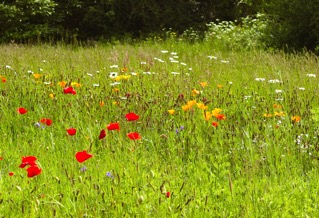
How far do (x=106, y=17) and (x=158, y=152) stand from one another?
11.5 metres

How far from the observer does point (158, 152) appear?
3082 millimetres

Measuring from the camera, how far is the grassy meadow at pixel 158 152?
7.22ft

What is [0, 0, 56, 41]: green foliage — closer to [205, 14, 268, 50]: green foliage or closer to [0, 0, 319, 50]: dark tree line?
[0, 0, 319, 50]: dark tree line

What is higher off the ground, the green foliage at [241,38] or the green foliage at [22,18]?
the green foliage at [22,18]

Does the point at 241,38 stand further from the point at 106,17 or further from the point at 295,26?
the point at 106,17

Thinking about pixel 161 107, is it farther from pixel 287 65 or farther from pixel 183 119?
pixel 287 65

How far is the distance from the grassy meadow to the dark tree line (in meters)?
7.36

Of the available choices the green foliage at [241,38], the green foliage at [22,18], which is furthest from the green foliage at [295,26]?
the green foliage at [22,18]

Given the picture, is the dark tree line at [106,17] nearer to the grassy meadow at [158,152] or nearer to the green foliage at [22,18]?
the green foliage at [22,18]

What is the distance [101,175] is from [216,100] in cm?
191

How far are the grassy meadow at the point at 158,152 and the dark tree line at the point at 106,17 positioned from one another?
7.36 m

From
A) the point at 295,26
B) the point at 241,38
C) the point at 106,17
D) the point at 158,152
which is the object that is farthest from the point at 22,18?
the point at 158,152

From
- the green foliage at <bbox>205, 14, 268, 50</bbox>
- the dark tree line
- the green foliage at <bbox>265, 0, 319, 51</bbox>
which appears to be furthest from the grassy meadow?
the dark tree line

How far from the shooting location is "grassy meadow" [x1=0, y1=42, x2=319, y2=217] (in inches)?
86.6
